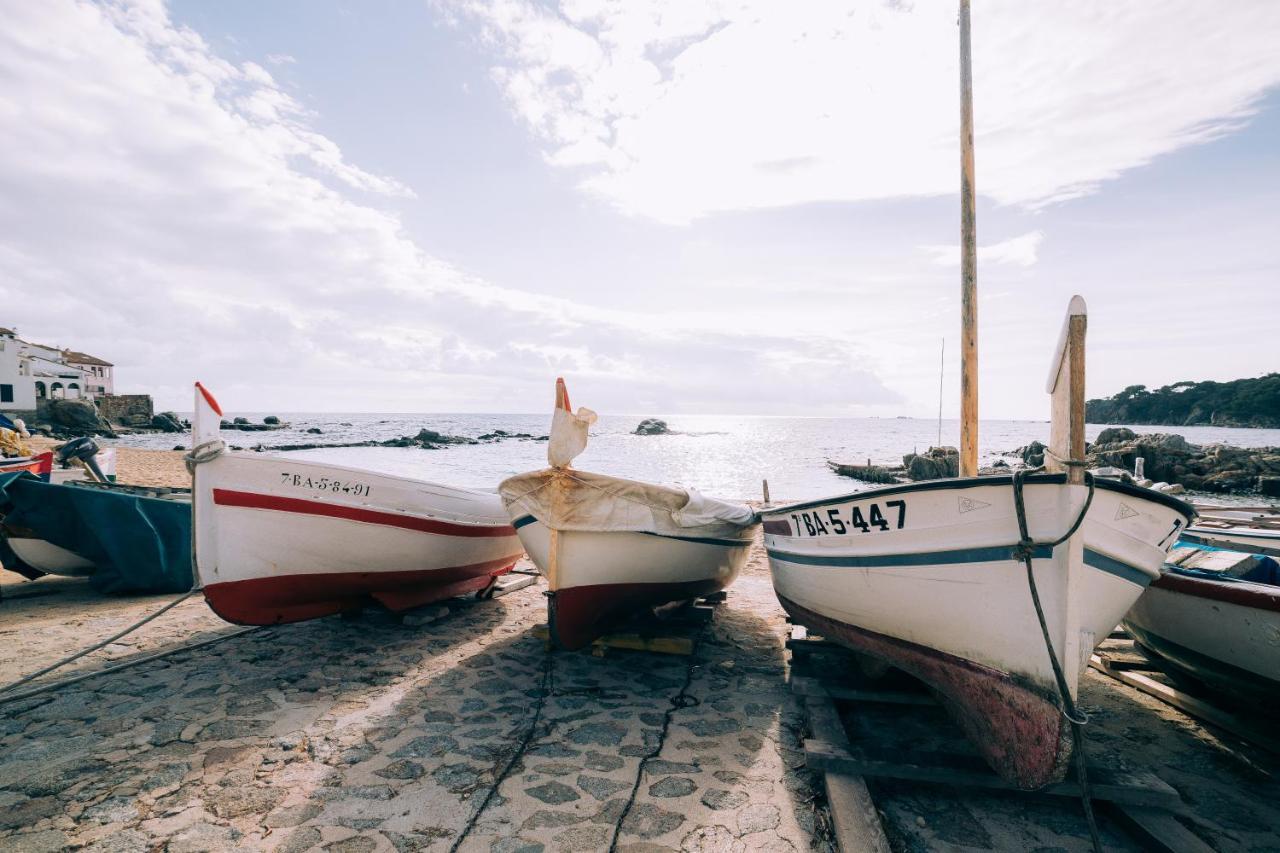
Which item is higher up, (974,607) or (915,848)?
(974,607)

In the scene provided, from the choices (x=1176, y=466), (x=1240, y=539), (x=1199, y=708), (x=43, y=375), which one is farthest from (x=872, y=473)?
(x=43, y=375)

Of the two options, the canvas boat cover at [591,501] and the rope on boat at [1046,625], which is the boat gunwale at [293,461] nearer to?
the canvas boat cover at [591,501]

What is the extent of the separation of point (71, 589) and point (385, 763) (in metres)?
6.55

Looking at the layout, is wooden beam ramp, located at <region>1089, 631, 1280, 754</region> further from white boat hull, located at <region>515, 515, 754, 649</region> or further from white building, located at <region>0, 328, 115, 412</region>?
white building, located at <region>0, 328, 115, 412</region>

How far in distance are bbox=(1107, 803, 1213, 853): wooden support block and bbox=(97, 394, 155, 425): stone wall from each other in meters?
77.6

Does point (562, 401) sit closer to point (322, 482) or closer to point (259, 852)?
point (322, 482)

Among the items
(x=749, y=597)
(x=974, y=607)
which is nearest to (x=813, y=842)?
(x=974, y=607)

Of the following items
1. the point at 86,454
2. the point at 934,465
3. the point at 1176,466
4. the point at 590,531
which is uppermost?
the point at 86,454

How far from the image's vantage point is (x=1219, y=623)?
154 inches

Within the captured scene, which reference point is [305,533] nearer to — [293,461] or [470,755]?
[293,461]

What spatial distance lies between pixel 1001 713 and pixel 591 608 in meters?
3.11

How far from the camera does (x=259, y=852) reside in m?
2.79

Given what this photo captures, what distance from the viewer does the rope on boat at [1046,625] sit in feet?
9.63

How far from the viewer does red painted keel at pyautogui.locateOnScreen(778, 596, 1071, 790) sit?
10.1 feet
